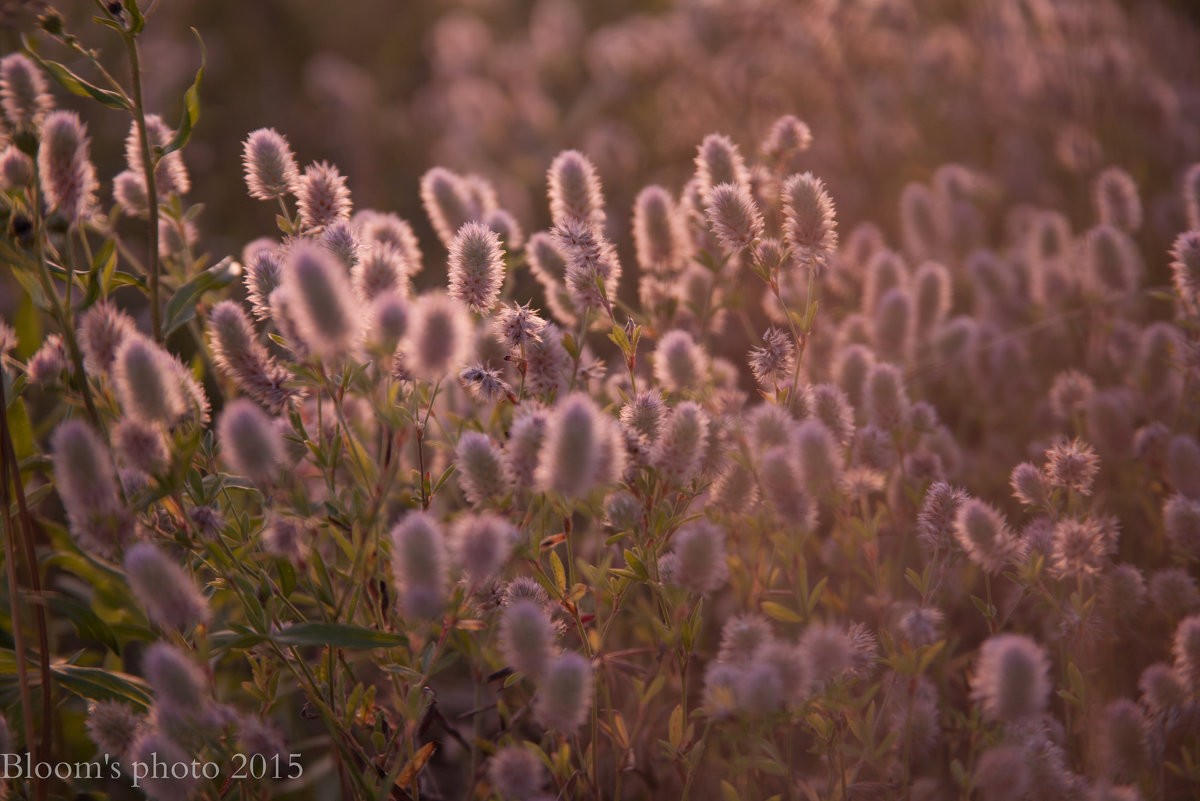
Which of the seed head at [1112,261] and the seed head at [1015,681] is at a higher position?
the seed head at [1112,261]

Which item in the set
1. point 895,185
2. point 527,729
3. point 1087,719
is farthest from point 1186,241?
point 895,185

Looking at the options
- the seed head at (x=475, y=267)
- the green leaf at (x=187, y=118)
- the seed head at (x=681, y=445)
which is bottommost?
the seed head at (x=681, y=445)

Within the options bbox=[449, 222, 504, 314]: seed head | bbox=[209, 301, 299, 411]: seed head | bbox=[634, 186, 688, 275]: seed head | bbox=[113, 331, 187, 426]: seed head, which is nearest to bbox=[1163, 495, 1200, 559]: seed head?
bbox=[634, 186, 688, 275]: seed head

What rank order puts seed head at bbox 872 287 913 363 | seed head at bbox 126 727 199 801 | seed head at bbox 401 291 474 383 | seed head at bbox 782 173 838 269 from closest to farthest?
seed head at bbox 126 727 199 801
seed head at bbox 401 291 474 383
seed head at bbox 782 173 838 269
seed head at bbox 872 287 913 363

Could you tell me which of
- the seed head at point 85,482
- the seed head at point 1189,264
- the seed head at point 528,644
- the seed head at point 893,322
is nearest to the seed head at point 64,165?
the seed head at point 85,482

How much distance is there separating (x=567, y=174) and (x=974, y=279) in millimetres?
1664

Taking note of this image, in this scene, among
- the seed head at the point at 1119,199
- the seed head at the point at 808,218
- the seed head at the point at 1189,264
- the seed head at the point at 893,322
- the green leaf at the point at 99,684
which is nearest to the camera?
the green leaf at the point at 99,684

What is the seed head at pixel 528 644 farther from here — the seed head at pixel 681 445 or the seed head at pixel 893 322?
the seed head at pixel 893 322

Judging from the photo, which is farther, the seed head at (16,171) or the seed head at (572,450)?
the seed head at (16,171)

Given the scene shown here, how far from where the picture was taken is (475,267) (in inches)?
57.4

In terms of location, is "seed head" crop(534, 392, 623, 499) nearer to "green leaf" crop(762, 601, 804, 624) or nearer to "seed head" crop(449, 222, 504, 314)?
"seed head" crop(449, 222, 504, 314)

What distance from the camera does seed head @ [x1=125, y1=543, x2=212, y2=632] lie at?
1.10 m

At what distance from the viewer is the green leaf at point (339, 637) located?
50.1 inches

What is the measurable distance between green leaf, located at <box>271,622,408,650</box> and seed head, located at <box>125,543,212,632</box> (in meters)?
0.17
